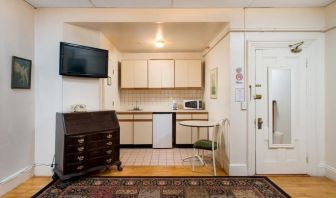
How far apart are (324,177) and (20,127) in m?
4.60

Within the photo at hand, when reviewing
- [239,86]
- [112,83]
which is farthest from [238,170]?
[112,83]

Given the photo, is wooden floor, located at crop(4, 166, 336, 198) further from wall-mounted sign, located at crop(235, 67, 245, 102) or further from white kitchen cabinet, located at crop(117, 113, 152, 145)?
white kitchen cabinet, located at crop(117, 113, 152, 145)

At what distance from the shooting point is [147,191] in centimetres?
273

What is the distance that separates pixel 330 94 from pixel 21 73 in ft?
15.0

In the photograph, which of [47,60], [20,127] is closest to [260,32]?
[47,60]

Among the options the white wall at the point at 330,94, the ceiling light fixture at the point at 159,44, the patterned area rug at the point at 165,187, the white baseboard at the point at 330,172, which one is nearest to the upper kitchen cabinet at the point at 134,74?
the ceiling light fixture at the point at 159,44

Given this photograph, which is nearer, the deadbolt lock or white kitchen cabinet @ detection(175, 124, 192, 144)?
the deadbolt lock

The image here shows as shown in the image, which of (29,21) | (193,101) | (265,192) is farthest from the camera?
(193,101)

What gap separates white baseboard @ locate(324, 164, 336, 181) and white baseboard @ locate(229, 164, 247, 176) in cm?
125

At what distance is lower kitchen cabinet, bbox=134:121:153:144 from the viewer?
5133mm

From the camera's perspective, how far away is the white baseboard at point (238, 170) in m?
3.28

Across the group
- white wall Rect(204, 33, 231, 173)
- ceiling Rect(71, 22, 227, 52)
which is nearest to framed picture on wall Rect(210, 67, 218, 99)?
white wall Rect(204, 33, 231, 173)

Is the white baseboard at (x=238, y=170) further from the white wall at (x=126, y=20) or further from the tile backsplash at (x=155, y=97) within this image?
the tile backsplash at (x=155, y=97)

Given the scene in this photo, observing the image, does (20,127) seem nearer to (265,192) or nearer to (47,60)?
(47,60)
